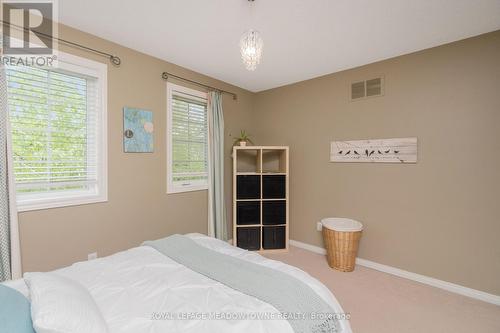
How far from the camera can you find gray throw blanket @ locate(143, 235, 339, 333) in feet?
3.57

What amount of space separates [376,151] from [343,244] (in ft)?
3.78

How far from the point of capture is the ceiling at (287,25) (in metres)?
1.78

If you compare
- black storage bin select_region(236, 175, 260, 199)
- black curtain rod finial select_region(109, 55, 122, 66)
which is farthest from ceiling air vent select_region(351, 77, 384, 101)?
black curtain rod finial select_region(109, 55, 122, 66)

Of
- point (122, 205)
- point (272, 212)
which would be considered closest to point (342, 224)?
point (272, 212)

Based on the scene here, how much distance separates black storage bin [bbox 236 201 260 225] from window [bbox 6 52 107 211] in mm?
1639

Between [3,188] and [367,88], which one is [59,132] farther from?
[367,88]

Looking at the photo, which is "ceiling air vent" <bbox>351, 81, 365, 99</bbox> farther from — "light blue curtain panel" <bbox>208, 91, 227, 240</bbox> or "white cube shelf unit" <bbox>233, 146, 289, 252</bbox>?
"light blue curtain panel" <bbox>208, 91, 227, 240</bbox>

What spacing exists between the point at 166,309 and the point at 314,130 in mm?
2846

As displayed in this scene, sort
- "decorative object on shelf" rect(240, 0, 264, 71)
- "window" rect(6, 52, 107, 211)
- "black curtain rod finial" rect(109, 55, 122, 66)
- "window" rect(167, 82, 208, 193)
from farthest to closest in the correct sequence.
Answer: "window" rect(167, 82, 208, 193) < "black curtain rod finial" rect(109, 55, 122, 66) < "window" rect(6, 52, 107, 211) < "decorative object on shelf" rect(240, 0, 264, 71)

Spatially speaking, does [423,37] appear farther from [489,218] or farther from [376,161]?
[489,218]

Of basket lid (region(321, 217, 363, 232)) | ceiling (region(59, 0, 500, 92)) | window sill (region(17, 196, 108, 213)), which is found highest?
ceiling (region(59, 0, 500, 92))

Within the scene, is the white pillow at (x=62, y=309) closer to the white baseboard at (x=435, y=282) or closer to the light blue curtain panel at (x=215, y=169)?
the light blue curtain panel at (x=215, y=169)

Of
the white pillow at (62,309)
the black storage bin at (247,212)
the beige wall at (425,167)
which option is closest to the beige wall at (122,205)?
the black storage bin at (247,212)

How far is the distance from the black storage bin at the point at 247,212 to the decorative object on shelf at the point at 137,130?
4.56 ft
